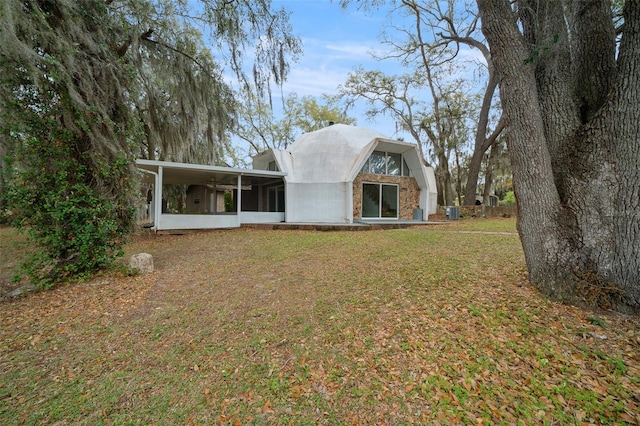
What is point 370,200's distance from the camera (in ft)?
44.3

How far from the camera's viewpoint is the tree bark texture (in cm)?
297

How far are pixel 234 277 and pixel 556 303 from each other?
452 centimetres

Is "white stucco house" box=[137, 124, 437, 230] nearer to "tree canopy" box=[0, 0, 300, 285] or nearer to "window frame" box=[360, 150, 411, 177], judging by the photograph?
"window frame" box=[360, 150, 411, 177]

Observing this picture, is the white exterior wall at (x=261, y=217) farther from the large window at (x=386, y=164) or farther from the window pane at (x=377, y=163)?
the window pane at (x=377, y=163)

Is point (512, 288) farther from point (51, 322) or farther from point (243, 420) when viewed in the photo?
point (51, 322)

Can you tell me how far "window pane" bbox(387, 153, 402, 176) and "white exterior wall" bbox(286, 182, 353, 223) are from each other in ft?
10.2

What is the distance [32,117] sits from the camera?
13.6 feet

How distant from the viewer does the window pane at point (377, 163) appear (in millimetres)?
13562

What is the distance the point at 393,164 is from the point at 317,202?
4.55 meters

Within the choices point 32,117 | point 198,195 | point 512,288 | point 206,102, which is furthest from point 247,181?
point 512,288

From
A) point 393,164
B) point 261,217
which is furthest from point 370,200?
point 261,217

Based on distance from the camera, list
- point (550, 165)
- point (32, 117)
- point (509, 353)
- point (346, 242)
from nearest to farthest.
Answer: point (509, 353) → point (550, 165) → point (32, 117) → point (346, 242)

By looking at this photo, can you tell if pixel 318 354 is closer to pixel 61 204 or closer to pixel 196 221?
pixel 61 204

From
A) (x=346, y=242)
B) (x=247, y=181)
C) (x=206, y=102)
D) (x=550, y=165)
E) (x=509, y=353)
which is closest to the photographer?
(x=509, y=353)
